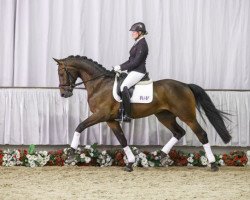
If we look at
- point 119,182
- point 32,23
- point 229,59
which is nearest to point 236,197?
point 119,182

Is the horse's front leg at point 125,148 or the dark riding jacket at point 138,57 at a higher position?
the dark riding jacket at point 138,57

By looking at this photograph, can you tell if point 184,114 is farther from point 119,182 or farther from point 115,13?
point 115,13

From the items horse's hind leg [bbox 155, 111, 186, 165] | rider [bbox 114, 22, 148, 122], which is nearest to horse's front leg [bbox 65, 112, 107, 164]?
rider [bbox 114, 22, 148, 122]

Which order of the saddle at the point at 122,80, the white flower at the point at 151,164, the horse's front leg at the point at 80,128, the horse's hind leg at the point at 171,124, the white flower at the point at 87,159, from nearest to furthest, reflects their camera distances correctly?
the horse's front leg at the point at 80,128
the saddle at the point at 122,80
the horse's hind leg at the point at 171,124
the white flower at the point at 87,159
the white flower at the point at 151,164

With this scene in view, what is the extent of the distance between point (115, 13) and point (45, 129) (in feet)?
6.77

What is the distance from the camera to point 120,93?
7000mm

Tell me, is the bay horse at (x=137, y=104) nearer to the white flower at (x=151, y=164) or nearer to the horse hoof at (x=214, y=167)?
the horse hoof at (x=214, y=167)

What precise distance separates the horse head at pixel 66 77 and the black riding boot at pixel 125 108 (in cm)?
71

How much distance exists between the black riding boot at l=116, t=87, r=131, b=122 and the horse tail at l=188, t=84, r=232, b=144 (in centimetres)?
93

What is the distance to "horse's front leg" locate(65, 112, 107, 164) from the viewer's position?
6.77 m

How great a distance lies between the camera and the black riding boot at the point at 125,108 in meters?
6.91

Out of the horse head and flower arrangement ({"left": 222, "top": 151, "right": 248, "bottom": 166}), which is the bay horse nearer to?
the horse head

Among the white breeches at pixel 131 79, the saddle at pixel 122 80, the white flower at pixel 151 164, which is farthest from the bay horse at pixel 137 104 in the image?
the white flower at pixel 151 164

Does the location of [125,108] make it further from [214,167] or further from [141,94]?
[214,167]
